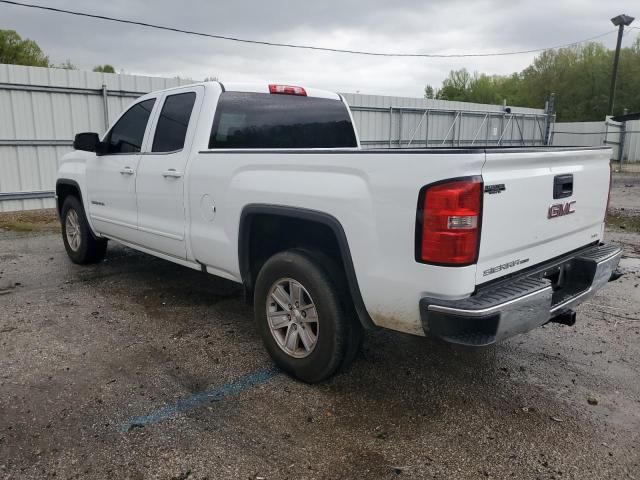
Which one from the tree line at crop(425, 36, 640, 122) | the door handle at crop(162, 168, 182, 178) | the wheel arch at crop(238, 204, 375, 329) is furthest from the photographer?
the tree line at crop(425, 36, 640, 122)

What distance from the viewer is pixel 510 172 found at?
2803 millimetres

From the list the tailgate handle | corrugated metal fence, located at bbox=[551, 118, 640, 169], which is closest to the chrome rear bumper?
the tailgate handle

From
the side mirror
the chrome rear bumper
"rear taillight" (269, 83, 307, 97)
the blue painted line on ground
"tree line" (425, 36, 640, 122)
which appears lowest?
the blue painted line on ground

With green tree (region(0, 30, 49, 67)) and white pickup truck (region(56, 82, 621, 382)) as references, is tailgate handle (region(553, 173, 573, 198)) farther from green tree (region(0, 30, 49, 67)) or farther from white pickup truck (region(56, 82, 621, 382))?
green tree (region(0, 30, 49, 67))

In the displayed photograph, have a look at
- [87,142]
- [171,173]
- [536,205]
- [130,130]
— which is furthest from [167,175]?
[536,205]

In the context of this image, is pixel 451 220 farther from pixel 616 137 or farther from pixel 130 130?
pixel 616 137

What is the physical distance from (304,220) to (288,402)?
1119 millimetres

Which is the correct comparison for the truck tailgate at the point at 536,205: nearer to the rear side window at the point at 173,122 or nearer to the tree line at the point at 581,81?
the rear side window at the point at 173,122

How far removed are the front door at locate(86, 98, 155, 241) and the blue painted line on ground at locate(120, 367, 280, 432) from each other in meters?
2.18

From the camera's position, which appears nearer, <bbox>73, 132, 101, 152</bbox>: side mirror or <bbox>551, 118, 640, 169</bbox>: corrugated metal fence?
<bbox>73, 132, 101, 152</bbox>: side mirror

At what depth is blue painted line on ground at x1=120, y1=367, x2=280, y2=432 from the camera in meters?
3.08

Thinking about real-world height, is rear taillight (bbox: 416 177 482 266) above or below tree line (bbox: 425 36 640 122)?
below

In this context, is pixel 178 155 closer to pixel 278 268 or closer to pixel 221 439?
pixel 278 268

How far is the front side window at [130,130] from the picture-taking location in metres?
5.11
